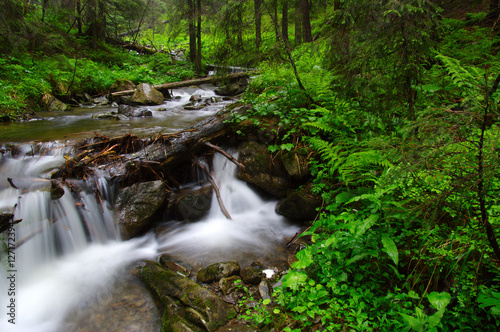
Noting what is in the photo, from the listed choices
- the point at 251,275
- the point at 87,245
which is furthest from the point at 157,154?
the point at 251,275

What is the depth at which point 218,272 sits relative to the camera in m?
3.71

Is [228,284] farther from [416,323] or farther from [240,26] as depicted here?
[240,26]

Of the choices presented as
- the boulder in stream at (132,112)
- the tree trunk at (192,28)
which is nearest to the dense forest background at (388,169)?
the boulder in stream at (132,112)

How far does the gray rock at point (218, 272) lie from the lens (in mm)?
3676

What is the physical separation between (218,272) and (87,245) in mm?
2572

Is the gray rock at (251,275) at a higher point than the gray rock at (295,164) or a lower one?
lower

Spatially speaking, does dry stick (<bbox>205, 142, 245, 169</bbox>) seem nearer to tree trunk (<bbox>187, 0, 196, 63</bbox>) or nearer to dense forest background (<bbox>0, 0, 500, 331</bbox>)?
dense forest background (<bbox>0, 0, 500, 331</bbox>)

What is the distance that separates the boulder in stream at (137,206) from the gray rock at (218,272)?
172 centimetres

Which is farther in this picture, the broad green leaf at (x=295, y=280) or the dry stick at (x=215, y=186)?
the dry stick at (x=215, y=186)

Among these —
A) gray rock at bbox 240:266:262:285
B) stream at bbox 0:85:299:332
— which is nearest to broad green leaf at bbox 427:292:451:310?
gray rock at bbox 240:266:262:285

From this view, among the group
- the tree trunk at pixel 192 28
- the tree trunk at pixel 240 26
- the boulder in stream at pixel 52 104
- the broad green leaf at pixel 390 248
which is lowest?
the broad green leaf at pixel 390 248

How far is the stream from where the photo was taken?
Answer: 3.44m

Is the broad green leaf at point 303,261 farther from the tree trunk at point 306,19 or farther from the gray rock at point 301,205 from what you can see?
the tree trunk at point 306,19

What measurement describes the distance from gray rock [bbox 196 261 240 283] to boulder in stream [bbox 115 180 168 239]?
1.72m
